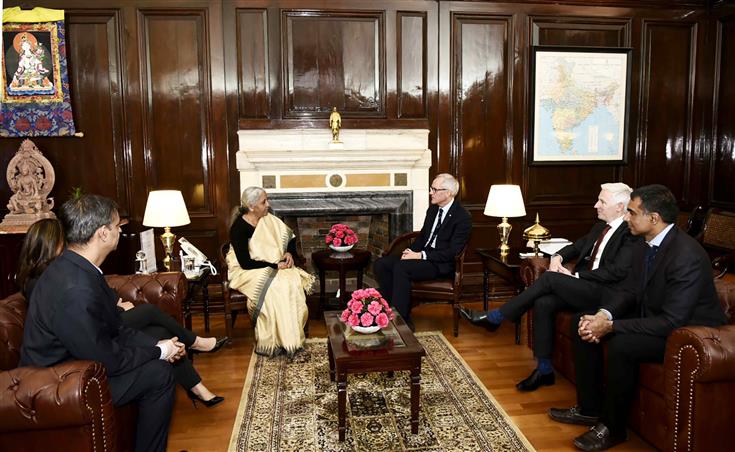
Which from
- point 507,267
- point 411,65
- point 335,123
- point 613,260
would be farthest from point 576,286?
point 411,65

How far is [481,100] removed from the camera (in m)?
6.24

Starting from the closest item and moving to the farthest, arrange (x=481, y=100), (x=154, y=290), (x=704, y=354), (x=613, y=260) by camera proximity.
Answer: (x=704, y=354) < (x=613, y=260) < (x=154, y=290) < (x=481, y=100)

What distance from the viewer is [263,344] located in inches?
177

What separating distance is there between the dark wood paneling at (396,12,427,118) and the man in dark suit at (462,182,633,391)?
103 inches

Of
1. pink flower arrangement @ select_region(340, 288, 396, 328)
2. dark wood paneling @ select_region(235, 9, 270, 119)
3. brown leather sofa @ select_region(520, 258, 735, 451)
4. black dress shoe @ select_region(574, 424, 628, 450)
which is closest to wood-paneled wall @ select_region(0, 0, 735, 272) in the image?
dark wood paneling @ select_region(235, 9, 270, 119)

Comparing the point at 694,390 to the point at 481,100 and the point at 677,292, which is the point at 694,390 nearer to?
the point at 677,292

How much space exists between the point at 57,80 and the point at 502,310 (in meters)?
4.69

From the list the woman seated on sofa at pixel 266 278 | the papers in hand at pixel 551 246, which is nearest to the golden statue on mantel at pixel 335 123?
the woman seated on sofa at pixel 266 278

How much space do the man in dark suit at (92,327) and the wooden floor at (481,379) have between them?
1.96ft

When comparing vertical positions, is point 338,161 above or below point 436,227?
above

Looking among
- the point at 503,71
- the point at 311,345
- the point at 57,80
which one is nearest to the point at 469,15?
the point at 503,71

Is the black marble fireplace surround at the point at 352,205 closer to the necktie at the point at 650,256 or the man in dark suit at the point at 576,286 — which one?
the man in dark suit at the point at 576,286

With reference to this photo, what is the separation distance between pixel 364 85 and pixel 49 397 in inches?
177

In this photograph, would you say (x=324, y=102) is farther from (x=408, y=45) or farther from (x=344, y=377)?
(x=344, y=377)
